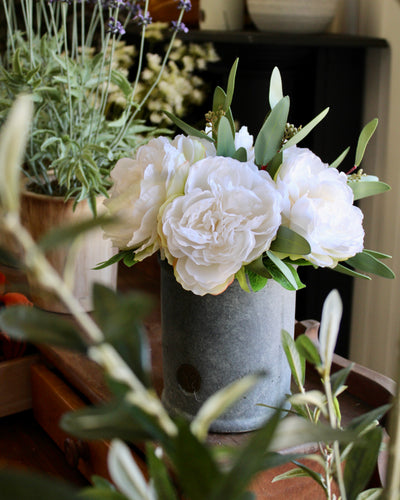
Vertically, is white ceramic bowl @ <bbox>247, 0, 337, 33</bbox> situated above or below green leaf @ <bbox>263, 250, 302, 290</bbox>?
above

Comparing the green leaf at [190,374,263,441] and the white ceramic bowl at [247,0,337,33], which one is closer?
the green leaf at [190,374,263,441]

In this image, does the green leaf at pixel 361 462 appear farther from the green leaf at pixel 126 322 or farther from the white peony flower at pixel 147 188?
the white peony flower at pixel 147 188

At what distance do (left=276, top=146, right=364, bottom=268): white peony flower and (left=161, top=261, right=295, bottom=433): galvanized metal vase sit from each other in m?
0.08

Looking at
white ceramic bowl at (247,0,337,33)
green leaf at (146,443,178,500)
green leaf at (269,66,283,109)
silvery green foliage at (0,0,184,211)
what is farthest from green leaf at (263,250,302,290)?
white ceramic bowl at (247,0,337,33)

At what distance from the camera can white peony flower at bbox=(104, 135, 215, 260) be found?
20.5 inches

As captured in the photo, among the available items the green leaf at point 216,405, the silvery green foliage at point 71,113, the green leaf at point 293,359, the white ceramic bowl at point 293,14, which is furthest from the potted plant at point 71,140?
the green leaf at point 216,405

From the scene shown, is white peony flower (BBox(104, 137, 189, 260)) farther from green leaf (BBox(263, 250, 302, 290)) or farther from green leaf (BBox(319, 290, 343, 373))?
green leaf (BBox(319, 290, 343, 373))

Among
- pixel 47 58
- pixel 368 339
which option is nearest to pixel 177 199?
pixel 47 58

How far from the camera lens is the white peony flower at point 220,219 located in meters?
0.49

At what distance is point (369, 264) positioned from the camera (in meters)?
0.58

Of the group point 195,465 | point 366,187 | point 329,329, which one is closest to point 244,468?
point 195,465

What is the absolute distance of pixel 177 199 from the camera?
0.50 m

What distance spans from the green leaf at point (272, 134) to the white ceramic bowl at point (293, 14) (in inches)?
36.8

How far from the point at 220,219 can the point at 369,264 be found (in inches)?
6.5
